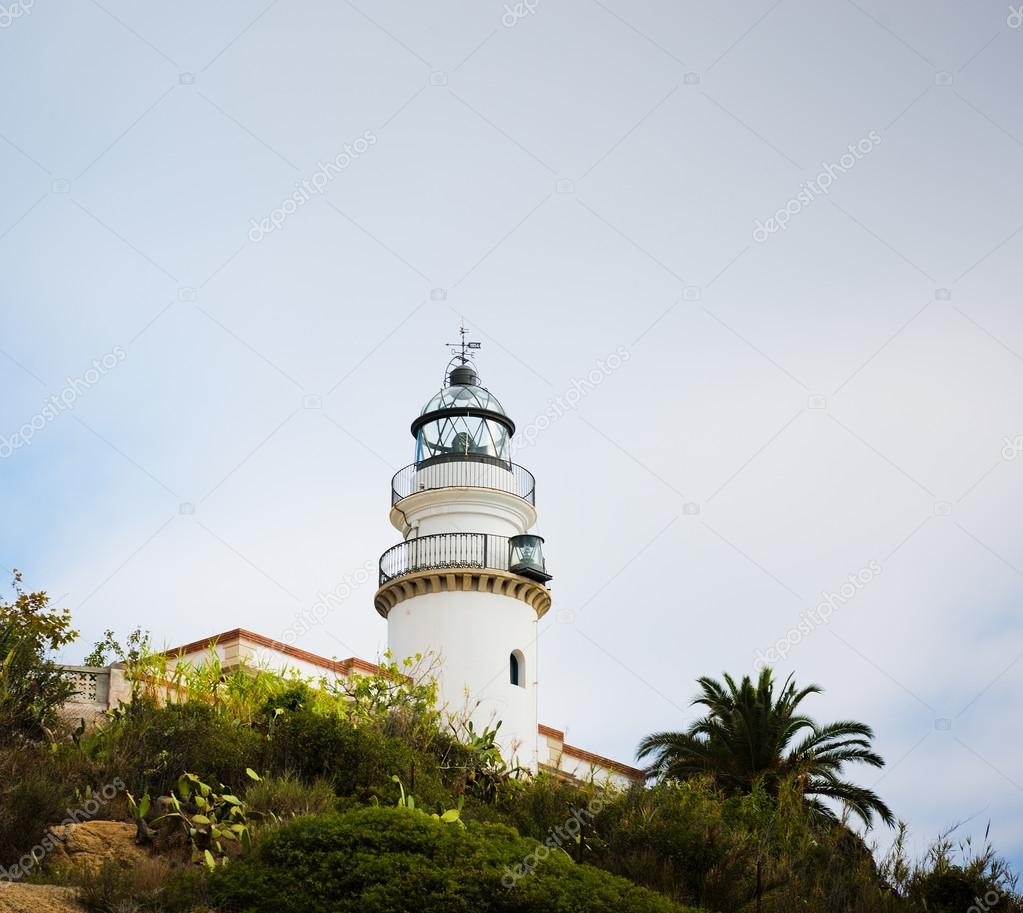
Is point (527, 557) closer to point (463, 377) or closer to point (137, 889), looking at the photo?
point (463, 377)

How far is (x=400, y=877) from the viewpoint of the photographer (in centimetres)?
1081

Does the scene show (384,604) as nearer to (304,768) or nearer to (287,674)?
(287,674)

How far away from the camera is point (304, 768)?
15.2m

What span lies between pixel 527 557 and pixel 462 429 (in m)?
3.54

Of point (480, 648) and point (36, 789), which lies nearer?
point (36, 789)

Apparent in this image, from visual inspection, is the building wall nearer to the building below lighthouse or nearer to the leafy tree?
the building below lighthouse

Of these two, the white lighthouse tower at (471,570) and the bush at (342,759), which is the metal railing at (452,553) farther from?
the bush at (342,759)

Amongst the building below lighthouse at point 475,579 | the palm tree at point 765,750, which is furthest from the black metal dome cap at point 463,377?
the palm tree at point 765,750

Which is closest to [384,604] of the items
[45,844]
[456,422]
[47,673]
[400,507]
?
[400,507]

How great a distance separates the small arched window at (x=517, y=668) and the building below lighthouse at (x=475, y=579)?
25 mm

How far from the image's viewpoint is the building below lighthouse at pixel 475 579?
26516mm

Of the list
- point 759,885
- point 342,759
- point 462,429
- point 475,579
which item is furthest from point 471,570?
point 759,885

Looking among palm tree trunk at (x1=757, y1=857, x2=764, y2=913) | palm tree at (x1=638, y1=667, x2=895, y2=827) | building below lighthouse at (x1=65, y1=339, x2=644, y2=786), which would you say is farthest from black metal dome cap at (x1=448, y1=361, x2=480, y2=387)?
palm tree trunk at (x1=757, y1=857, x2=764, y2=913)

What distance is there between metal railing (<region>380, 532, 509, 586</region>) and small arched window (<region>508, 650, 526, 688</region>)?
→ 1.98 m
